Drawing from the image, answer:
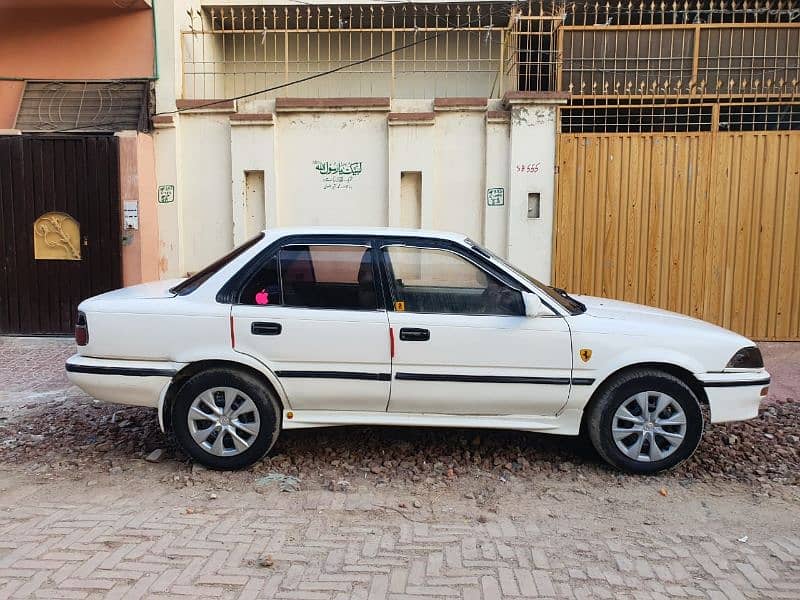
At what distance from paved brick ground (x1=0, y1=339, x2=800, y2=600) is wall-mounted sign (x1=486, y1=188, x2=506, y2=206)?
4.71 meters

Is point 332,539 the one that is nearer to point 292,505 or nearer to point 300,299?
point 292,505

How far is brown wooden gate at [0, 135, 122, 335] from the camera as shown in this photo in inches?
324

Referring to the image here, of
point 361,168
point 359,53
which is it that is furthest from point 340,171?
point 359,53

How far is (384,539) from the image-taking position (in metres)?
3.58

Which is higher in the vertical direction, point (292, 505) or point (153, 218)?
point (153, 218)

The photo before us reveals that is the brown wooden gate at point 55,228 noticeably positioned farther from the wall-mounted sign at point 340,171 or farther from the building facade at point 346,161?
the wall-mounted sign at point 340,171

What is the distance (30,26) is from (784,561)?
9998mm

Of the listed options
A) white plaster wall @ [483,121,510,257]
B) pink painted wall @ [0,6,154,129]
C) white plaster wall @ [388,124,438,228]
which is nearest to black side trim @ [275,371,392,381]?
white plaster wall @ [388,124,438,228]

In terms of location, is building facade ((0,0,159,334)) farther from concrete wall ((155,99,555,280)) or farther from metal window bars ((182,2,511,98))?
metal window bars ((182,2,511,98))

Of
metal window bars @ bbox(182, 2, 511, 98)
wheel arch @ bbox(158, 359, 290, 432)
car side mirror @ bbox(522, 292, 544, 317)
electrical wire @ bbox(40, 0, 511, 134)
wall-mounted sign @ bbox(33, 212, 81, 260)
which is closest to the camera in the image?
car side mirror @ bbox(522, 292, 544, 317)

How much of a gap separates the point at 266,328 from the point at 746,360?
3.17 meters

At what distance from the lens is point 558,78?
27.5ft

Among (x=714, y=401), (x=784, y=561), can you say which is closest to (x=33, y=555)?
(x=784, y=561)

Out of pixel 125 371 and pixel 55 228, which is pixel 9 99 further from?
pixel 125 371
